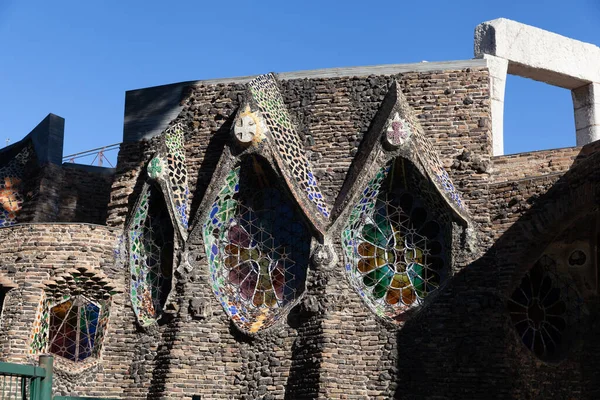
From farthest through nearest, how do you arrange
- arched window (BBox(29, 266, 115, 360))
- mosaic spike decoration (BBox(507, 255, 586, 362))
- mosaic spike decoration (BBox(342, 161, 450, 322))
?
arched window (BBox(29, 266, 115, 360)) → mosaic spike decoration (BBox(342, 161, 450, 322)) → mosaic spike decoration (BBox(507, 255, 586, 362))

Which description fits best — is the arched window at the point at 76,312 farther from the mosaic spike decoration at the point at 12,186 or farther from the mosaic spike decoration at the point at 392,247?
the mosaic spike decoration at the point at 392,247

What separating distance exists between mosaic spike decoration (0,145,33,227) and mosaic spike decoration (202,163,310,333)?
12.5 feet

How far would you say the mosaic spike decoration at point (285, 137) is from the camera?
520 inches

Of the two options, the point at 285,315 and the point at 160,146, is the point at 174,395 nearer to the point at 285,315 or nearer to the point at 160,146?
the point at 285,315

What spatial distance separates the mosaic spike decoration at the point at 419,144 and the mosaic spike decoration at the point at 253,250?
149cm

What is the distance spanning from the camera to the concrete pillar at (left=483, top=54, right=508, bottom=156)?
13789mm

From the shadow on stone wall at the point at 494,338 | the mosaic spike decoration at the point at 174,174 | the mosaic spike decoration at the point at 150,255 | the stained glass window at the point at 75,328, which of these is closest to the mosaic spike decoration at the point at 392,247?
the shadow on stone wall at the point at 494,338

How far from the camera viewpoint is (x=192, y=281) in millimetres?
13234

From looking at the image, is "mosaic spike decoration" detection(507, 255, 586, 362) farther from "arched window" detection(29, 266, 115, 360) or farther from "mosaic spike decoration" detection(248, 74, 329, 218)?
"arched window" detection(29, 266, 115, 360)

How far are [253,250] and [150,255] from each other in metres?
1.30

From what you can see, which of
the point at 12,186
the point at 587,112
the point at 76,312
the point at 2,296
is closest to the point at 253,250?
the point at 76,312

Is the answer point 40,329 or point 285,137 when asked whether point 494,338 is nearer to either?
point 285,137

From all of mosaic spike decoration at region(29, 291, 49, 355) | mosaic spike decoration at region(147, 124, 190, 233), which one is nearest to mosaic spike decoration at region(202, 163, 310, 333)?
mosaic spike decoration at region(147, 124, 190, 233)

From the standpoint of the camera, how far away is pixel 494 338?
11969mm
